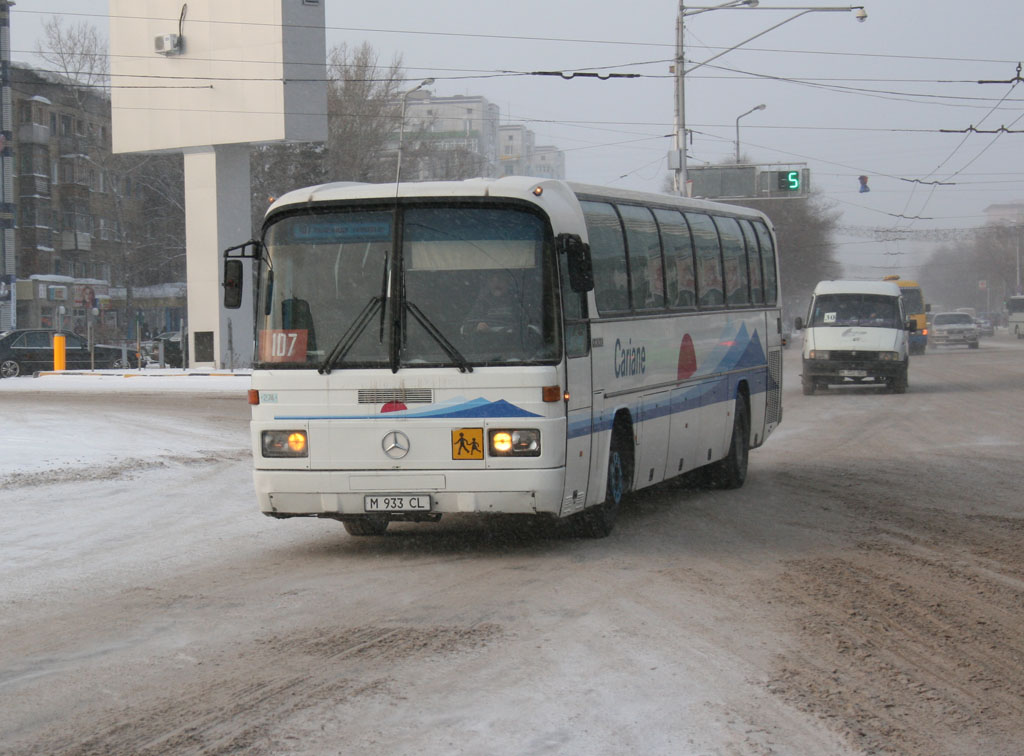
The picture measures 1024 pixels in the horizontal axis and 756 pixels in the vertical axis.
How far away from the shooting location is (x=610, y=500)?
452 inches

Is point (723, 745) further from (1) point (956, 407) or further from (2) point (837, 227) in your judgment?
(2) point (837, 227)

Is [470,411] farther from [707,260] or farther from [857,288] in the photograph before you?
[857,288]

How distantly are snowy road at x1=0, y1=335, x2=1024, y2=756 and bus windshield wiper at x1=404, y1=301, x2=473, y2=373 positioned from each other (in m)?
1.37

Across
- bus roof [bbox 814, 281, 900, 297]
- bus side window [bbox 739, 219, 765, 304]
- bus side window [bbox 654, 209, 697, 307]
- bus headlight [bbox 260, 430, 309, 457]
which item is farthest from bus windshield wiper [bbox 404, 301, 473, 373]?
bus roof [bbox 814, 281, 900, 297]

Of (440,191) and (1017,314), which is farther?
(1017,314)

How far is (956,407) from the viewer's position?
27.4 metres

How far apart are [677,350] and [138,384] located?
25247 mm

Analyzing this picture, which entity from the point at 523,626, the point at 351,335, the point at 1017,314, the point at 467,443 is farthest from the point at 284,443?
the point at 1017,314

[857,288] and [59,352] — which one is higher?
[857,288]

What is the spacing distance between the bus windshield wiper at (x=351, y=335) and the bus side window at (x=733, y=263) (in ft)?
19.1

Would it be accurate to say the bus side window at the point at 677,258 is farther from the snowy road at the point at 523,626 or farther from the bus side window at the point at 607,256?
the snowy road at the point at 523,626

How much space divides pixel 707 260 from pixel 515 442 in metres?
5.22

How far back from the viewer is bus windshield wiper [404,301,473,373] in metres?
10.1

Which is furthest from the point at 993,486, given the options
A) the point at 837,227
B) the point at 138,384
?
the point at 837,227
